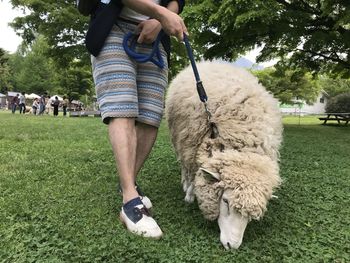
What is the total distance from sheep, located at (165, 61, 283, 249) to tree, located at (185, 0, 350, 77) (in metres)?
8.08

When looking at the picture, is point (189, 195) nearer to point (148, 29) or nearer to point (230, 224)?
point (230, 224)

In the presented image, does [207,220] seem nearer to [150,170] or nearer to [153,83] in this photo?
[153,83]

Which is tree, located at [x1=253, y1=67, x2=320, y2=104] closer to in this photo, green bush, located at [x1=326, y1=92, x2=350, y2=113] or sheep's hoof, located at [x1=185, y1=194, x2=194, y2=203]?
green bush, located at [x1=326, y1=92, x2=350, y2=113]

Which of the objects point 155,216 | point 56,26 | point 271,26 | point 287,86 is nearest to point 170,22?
point 155,216

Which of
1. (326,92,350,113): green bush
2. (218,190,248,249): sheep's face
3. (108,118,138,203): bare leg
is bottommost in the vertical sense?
(218,190,248,249): sheep's face

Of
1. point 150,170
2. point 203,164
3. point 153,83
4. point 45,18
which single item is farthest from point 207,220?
point 45,18

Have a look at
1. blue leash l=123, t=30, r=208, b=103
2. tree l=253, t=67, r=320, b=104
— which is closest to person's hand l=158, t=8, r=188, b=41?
blue leash l=123, t=30, r=208, b=103

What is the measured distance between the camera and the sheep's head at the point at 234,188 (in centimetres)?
274

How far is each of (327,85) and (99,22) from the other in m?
63.7

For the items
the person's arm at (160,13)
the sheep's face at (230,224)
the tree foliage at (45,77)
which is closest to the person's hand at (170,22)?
the person's arm at (160,13)

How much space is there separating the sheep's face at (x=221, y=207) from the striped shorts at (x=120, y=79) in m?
0.71

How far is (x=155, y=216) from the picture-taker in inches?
126

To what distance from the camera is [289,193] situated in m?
4.20

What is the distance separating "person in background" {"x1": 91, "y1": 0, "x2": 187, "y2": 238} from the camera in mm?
2910
